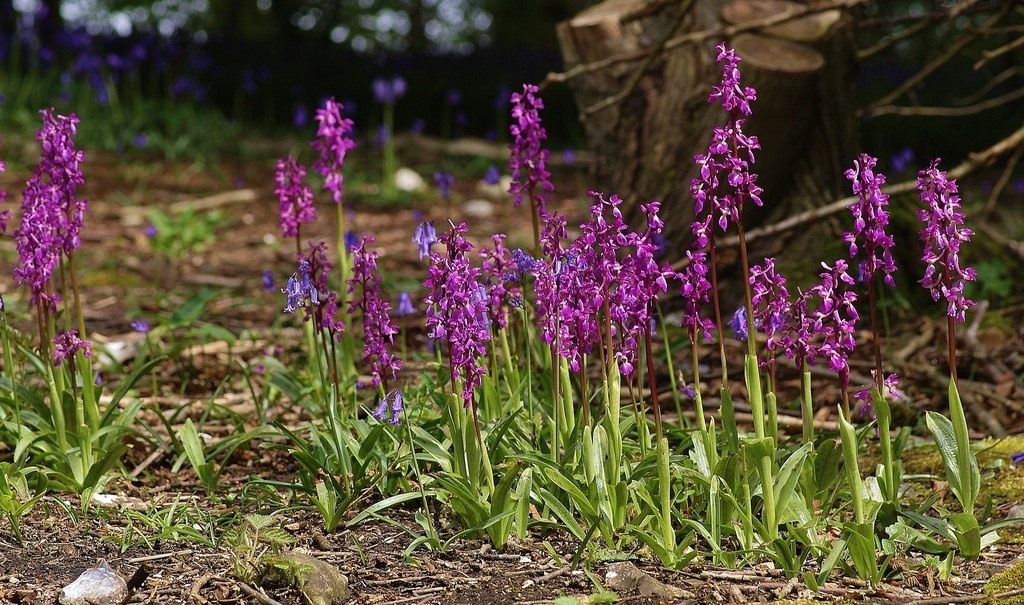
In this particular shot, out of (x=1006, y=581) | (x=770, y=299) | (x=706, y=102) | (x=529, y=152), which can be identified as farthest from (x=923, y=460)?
(x=706, y=102)

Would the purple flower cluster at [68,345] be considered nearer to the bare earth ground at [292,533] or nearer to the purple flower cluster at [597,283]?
the bare earth ground at [292,533]

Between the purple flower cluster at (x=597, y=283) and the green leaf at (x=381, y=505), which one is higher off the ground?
the purple flower cluster at (x=597, y=283)

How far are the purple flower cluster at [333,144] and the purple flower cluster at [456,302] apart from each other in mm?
922

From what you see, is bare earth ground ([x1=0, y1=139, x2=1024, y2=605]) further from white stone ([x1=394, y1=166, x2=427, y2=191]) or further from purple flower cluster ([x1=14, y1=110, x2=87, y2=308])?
white stone ([x1=394, y1=166, x2=427, y2=191])

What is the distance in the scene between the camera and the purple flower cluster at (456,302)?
2709 millimetres

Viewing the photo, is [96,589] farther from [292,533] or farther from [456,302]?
[456,302]

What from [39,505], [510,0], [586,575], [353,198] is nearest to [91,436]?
[39,505]

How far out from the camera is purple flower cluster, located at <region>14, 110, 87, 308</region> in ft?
10.4

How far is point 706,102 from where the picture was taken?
5.03 m

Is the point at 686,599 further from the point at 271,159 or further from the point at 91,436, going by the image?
the point at 271,159

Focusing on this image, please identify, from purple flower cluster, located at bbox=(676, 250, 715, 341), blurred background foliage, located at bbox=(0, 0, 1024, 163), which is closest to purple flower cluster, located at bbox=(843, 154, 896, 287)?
purple flower cluster, located at bbox=(676, 250, 715, 341)

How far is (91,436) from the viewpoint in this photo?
11.1 ft

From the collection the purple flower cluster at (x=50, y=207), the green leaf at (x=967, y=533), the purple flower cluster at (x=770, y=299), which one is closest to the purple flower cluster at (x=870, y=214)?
the purple flower cluster at (x=770, y=299)

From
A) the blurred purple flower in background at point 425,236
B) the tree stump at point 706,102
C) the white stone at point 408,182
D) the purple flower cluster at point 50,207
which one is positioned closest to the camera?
the purple flower cluster at point 50,207
